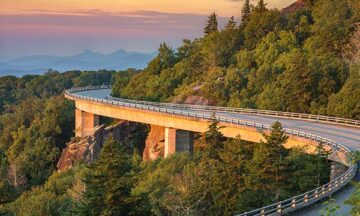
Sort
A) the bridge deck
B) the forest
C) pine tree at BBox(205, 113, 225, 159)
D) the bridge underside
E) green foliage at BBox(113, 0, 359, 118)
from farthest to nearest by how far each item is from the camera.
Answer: green foliage at BBox(113, 0, 359, 118)
the bridge underside
the bridge deck
pine tree at BBox(205, 113, 225, 159)
the forest

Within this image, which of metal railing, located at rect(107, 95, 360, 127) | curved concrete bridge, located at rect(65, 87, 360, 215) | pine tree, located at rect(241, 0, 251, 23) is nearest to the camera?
curved concrete bridge, located at rect(65, 87, 360, 215)

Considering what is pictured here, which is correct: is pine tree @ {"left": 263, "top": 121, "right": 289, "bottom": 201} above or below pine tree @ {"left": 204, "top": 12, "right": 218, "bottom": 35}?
below

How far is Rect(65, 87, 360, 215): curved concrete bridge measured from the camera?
32625mm

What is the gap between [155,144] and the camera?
221 ft

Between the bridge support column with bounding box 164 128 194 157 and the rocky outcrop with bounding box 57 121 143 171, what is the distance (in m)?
15.8

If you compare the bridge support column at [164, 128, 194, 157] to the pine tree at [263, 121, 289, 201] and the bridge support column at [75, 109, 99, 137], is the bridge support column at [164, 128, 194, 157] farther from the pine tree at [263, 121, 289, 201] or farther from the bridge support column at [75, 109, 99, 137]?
the pine tree at [263, 121, 289, 201]

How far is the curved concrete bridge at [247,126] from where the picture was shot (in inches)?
1284

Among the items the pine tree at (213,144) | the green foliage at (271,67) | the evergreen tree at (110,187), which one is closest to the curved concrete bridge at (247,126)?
the green foliage at (271,67)

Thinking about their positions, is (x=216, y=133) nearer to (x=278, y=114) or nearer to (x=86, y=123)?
(x=278, y=114)

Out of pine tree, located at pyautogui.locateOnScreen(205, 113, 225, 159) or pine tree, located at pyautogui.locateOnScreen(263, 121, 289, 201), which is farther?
pine tree, located at pyautogui.locateOnScreen(205, 113, 225, 159)

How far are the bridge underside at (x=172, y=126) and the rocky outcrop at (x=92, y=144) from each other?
3103mm

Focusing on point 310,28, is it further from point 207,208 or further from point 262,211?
point 262,211

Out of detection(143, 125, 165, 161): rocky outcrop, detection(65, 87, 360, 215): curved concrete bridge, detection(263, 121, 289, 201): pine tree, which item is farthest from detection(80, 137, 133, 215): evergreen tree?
detection(143, 125, 165, 161): rocky outcrop

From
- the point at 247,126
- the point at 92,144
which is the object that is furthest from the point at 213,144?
the point at 92,144
